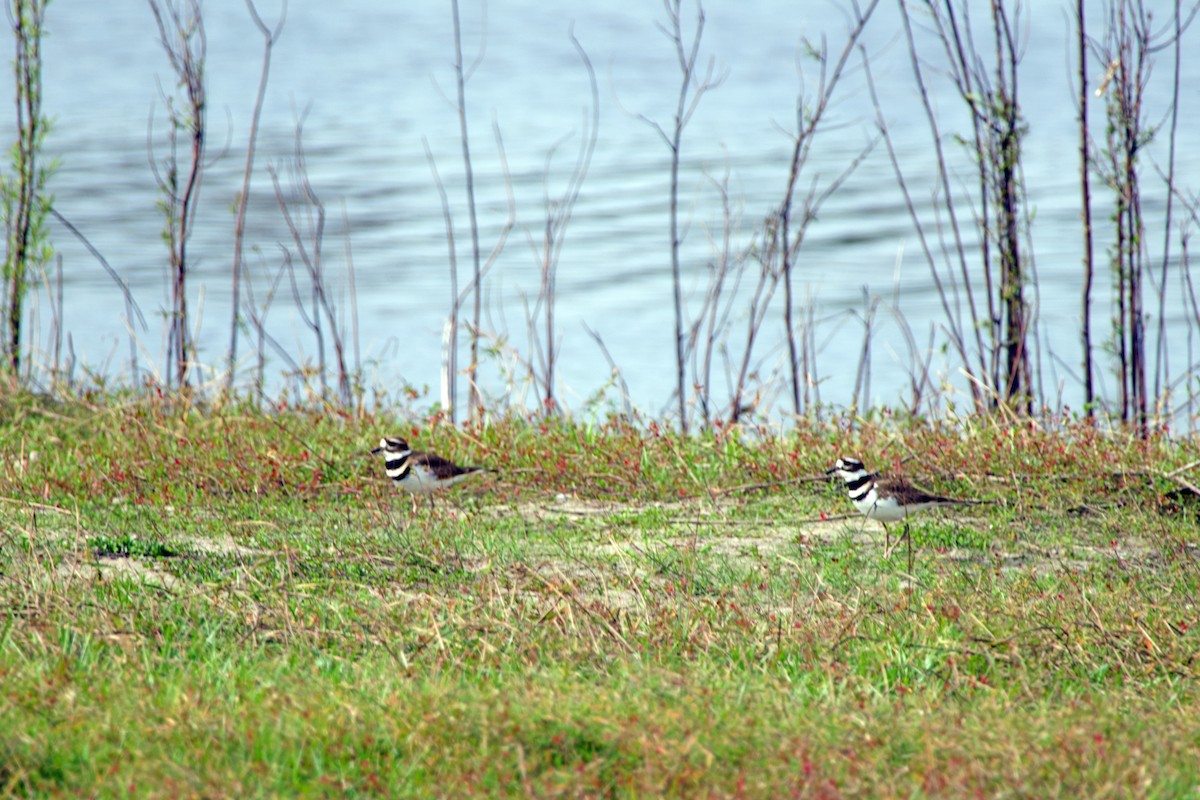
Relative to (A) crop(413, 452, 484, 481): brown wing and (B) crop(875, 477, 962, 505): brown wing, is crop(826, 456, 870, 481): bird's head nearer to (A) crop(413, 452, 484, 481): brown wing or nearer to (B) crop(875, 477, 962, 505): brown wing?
(B) crop(875, 477, 962, 505): brown wing

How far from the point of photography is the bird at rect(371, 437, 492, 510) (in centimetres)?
661

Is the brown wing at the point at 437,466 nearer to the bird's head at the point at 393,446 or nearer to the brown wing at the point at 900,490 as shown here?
the bird's head at the point at 393,446

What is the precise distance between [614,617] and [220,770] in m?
1.72

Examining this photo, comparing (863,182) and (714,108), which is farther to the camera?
(714,108)

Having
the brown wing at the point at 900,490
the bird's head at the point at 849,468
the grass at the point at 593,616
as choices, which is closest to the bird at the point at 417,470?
the grass at the point at 593,616

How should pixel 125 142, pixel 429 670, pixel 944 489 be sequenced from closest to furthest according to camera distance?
pixel 429 670, pixel 944 489, pixel 125 142

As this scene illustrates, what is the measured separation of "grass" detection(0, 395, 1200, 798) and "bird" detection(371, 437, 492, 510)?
0.15 meters

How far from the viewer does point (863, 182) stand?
21641mm

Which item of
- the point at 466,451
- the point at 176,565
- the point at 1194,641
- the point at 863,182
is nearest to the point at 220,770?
the point at 176,565

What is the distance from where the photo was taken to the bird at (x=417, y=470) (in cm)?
661

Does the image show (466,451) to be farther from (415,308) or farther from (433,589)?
(415,308)

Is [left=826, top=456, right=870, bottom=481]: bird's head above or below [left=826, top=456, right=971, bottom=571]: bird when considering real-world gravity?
above

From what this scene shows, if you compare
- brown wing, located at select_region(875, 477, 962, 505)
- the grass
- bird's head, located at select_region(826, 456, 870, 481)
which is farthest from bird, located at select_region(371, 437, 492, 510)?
brown wing, located at select_region(875, 477, 962, 505)

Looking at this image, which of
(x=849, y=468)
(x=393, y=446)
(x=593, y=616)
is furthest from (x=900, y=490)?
Answer: (x=393, y=446)
